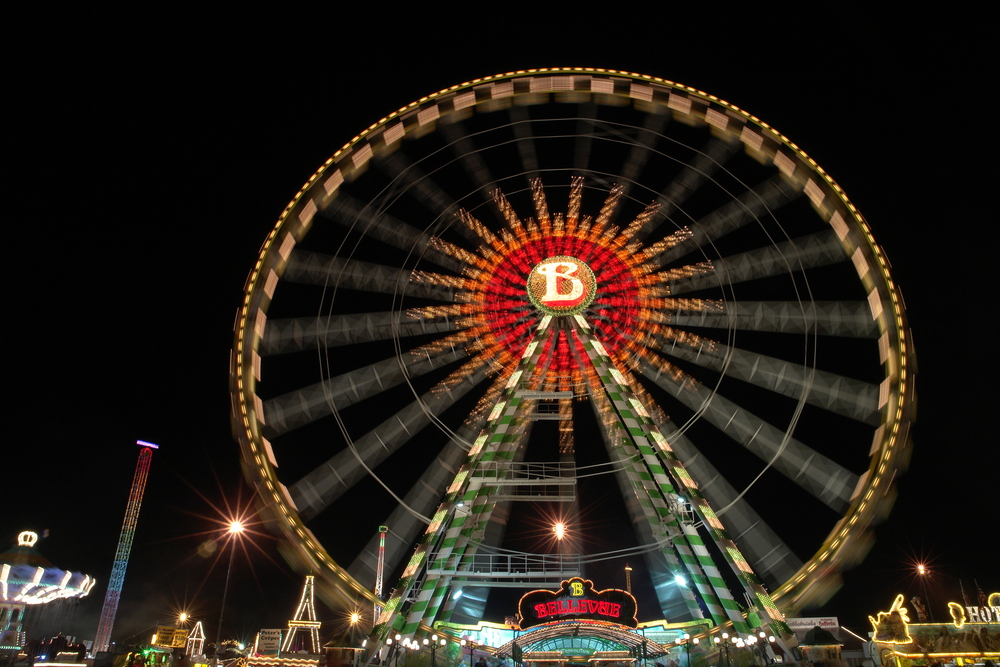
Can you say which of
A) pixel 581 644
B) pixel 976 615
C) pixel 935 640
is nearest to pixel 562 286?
pixel 935 640

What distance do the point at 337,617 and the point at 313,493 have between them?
4512cm

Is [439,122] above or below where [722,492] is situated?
above

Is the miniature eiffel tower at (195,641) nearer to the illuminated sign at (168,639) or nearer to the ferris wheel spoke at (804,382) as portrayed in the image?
the illuminated sign at (168,639)

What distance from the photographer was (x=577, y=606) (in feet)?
65.4

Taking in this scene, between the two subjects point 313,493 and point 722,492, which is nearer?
point 313,493

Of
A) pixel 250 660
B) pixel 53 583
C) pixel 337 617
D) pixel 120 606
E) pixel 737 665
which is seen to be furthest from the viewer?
pixel 337 617

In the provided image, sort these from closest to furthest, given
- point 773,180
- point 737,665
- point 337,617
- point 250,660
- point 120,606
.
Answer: point 250,660 < point 737,665 < point 773,180 < point 120,606 < point 337,617

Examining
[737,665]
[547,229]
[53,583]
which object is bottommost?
[737,665]

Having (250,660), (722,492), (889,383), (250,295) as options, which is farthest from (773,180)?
(250,660)

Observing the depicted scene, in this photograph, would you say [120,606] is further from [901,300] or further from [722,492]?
[901,300]

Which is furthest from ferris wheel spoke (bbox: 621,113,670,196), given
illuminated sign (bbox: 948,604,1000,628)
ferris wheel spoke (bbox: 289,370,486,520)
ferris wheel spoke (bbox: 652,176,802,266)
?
illuminated sign (bbox: 948,604,1000,628)

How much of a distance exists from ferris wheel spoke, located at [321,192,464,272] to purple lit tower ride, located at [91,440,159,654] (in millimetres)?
39728

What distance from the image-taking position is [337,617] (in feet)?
175

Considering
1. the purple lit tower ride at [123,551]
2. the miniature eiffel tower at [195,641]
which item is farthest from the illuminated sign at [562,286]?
the purple lit tower ride at [123,551]
